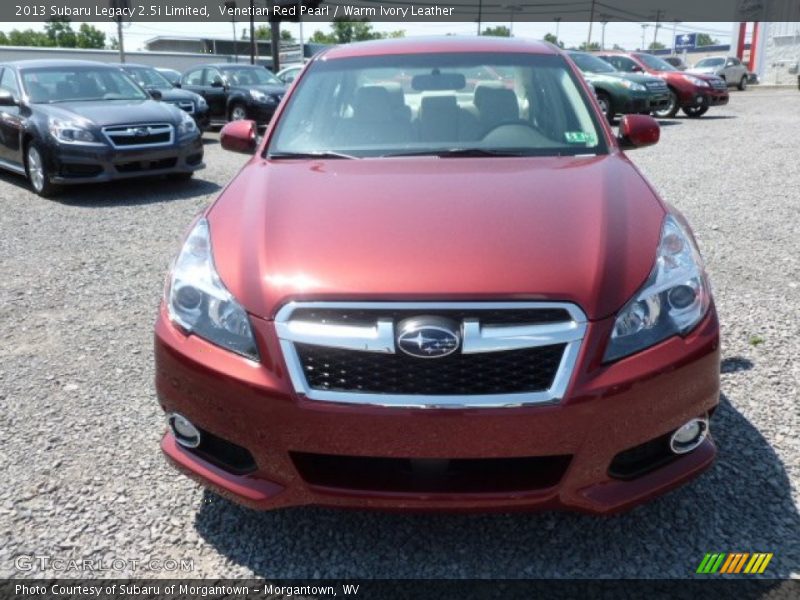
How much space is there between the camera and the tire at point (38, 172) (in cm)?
809

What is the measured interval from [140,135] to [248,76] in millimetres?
7633

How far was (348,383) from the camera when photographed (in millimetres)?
1973

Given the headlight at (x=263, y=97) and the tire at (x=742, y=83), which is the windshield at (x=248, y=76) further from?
the tire at (x=742, y=83)

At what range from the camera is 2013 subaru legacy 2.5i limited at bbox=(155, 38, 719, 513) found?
195 centimetres

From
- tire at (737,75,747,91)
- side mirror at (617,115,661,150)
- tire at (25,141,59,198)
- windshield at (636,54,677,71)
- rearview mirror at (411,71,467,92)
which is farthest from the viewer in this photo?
tire at (737,75,747,91)

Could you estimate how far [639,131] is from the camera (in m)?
3.69

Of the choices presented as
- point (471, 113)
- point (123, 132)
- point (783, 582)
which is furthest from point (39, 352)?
point (123, 132)

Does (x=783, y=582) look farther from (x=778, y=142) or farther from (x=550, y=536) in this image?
(x=778, y=142)

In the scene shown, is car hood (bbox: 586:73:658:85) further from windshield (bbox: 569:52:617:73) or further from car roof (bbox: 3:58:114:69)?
car roof (bbox: 3:58:114:69)

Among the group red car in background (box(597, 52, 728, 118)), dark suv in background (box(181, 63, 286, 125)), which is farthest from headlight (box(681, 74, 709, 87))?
dark suv in background (box(181, 63, 286, 125))

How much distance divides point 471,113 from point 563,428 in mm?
1846

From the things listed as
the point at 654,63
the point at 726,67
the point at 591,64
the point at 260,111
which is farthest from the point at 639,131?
the point at 726,67

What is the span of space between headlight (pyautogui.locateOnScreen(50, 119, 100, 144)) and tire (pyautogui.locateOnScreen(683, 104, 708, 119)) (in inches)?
554

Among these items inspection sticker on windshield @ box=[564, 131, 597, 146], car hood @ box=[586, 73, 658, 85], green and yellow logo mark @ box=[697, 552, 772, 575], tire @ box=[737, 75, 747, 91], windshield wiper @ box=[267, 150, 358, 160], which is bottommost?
tire @ box=[737, 75, 747, 91]
